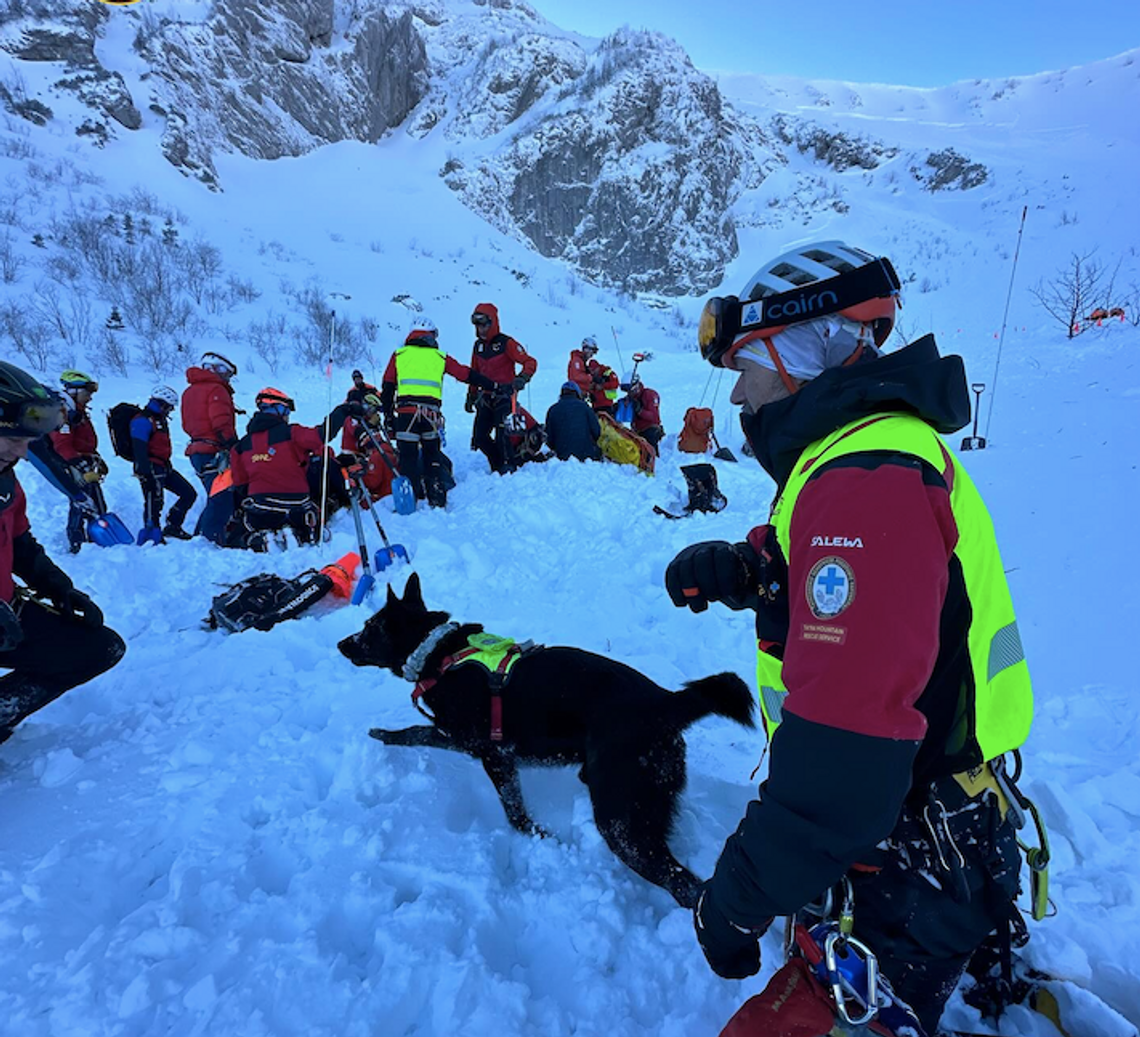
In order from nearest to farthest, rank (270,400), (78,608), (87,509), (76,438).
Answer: (78,608) < (87,509) < (270,400) < (76,438)

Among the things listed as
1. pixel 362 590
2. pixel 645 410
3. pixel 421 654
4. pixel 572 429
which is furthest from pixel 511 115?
pixel 421 654

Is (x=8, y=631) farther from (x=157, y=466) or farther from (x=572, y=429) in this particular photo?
(x=572, y=429)

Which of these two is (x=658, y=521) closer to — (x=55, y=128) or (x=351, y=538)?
(x=351, y=538)

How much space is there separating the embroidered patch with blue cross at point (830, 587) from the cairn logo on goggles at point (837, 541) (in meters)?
0.02

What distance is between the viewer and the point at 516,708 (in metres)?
2.70

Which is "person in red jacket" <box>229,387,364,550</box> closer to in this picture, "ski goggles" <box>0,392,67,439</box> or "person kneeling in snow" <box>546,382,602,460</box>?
"person kneeling in snow" <box>546,382,602,460</box>

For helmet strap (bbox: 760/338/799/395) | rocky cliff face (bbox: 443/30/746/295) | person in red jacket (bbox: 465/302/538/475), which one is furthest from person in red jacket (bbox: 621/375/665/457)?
rocky cliff face (bbox: 443/30/746/295)

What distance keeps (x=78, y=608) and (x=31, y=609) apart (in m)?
0.20

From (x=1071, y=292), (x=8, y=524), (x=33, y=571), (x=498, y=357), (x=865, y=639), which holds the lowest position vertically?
(x=33, y=571)

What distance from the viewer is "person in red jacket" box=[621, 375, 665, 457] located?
35.3 feet

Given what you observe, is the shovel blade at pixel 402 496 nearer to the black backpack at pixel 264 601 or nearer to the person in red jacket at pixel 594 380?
the black backpack at pixel 264 601

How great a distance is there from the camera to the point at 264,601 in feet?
15.5

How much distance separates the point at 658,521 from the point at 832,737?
19.5ft

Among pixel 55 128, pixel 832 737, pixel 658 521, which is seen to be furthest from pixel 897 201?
pixel 832 737
